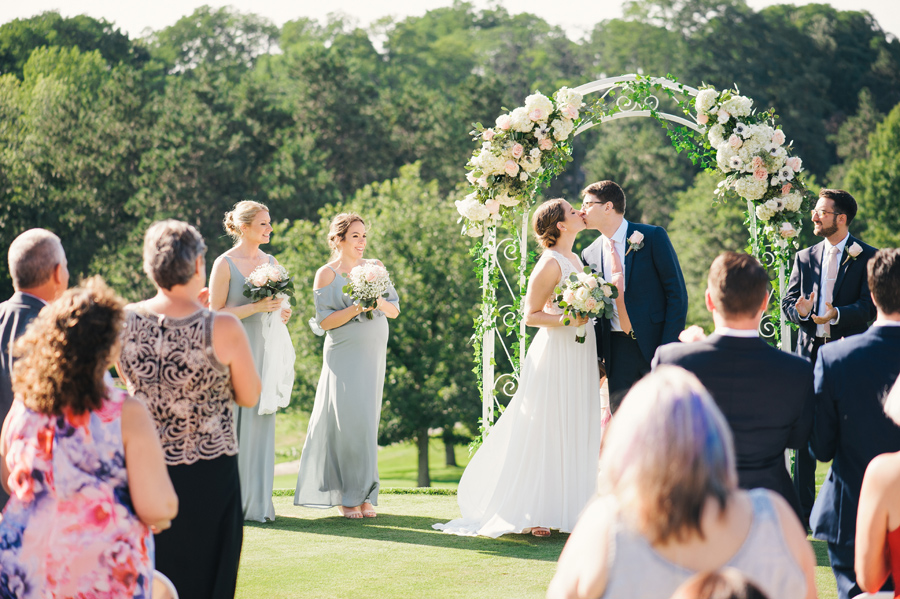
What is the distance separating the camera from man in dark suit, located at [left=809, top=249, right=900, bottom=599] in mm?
3590

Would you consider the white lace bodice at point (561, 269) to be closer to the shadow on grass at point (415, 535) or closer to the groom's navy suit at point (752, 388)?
the shadow on grass at point (415, 535)

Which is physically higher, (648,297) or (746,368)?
(648,297)

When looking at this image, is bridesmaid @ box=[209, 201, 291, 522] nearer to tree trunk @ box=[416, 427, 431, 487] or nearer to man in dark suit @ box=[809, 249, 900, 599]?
man in dark suit @ box=[809, 249, 900, 599]

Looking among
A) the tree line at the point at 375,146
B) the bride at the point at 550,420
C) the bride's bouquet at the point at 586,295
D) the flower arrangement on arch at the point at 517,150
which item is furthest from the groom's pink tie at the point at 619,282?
the tree line at the point at 375,146

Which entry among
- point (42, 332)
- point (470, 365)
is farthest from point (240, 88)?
point (42, 332)

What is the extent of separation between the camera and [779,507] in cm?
225

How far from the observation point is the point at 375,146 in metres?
35.8

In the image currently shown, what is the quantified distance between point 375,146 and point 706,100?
1142 inches

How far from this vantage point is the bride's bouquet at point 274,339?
21.5ft

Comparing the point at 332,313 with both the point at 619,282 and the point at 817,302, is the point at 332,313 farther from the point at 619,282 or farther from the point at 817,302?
the point at 817,302

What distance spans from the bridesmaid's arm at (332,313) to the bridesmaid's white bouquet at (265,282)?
47 centimetres

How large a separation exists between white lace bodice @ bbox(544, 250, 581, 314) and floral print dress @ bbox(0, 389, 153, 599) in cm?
384

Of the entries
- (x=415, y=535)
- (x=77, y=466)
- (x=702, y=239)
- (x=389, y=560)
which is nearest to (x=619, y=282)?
(x=415, y=535)

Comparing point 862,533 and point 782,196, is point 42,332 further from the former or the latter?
point 782,196
